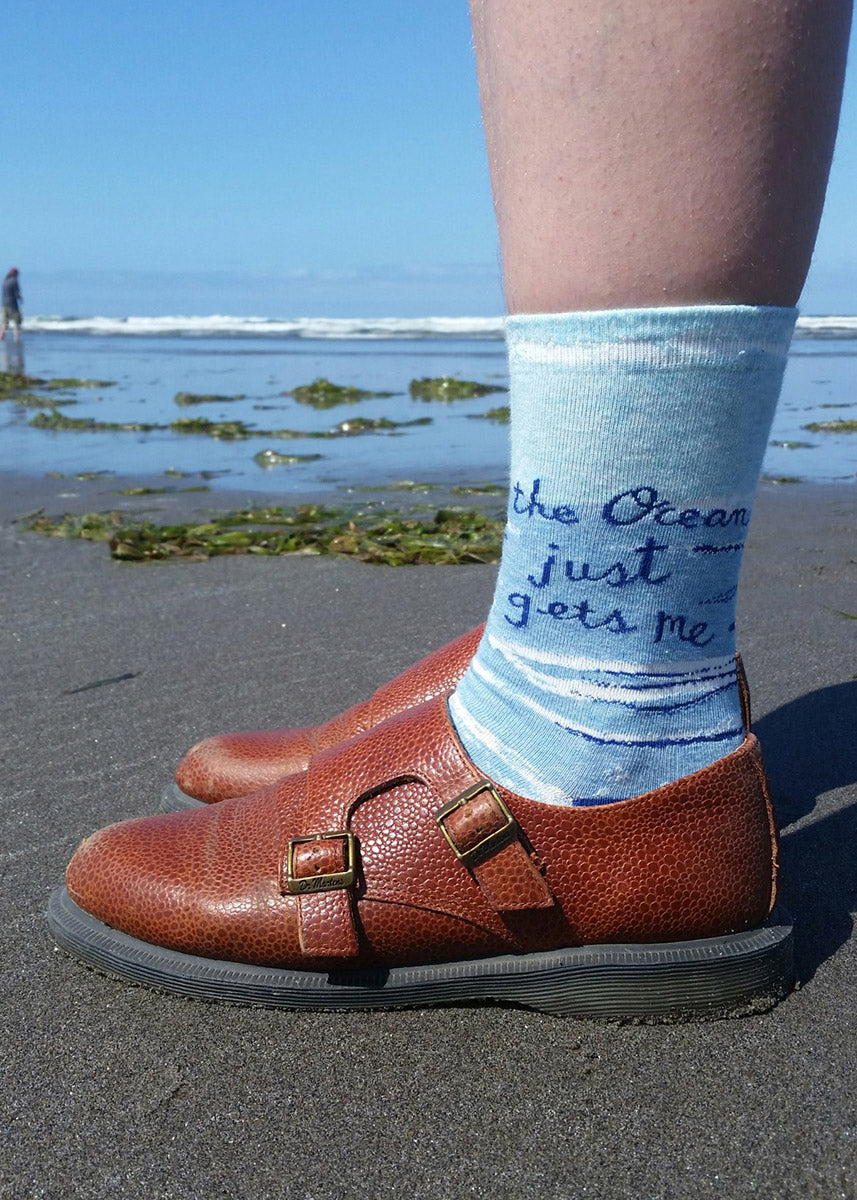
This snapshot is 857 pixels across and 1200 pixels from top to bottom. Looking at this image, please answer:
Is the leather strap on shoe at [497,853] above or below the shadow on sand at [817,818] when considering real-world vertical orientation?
above

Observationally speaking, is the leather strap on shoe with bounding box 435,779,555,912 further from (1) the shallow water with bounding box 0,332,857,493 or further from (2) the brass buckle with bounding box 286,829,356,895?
(1) the shallow water with bounding box 0,332,857,493

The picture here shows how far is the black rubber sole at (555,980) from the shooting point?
1031 millimetres

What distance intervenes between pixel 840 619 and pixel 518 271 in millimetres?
1606

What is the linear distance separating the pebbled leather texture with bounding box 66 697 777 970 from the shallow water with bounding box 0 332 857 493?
355cm

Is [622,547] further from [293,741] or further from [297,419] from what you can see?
[297,419]

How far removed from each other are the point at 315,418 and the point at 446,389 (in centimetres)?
180

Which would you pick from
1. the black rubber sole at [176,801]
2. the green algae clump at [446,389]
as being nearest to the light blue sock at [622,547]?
the black rubber sole at [176,801]

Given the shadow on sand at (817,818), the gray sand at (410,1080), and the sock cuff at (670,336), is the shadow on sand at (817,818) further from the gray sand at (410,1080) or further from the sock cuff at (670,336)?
the sock cuff at (670,336)

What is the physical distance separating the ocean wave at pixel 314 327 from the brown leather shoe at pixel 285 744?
48.7ft

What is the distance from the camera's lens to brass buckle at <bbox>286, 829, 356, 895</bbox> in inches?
42.6

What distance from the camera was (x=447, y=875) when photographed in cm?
108

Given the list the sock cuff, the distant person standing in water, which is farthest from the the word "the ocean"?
the distant person standing in water

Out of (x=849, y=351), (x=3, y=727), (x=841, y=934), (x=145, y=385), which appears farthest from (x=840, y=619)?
(x=849, y=351)

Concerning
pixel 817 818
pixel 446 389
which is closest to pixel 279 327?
pixel 446 389
